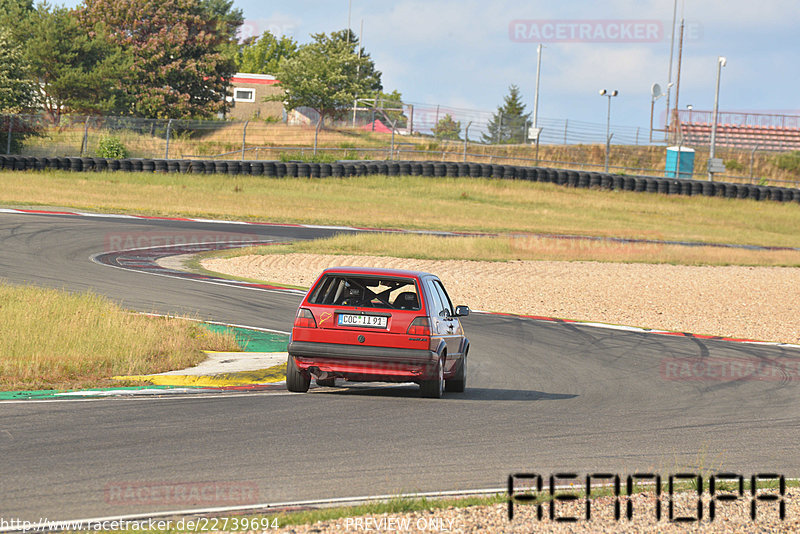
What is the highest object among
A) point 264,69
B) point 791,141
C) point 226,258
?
point 264,69

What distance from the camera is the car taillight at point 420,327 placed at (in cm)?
968

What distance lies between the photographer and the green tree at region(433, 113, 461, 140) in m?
54.0

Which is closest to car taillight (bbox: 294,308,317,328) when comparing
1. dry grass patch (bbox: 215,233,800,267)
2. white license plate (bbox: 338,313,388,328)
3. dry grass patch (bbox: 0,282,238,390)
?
white license plate (bbox: 338,313,388,328)

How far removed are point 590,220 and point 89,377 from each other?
3658cm

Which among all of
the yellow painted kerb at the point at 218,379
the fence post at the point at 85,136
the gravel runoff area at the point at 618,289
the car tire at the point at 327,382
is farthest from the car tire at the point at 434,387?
the fence post at the point at 85,136

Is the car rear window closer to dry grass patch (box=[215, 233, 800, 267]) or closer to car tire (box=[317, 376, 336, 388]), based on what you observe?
car tire (box=[317, 376, 336, 388])

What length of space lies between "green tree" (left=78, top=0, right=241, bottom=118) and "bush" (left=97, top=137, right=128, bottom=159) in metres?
21.6

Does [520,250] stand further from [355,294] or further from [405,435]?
[405,435]

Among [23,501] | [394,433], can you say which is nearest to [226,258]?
[394,433]

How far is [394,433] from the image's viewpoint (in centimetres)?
816

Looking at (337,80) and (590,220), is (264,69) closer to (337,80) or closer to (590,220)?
(337,80)

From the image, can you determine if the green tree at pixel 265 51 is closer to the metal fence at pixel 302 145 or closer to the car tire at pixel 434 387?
the metal fence at pixel 302 145

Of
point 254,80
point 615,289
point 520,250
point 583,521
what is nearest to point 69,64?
point 254,80

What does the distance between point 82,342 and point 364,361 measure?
3.81m
